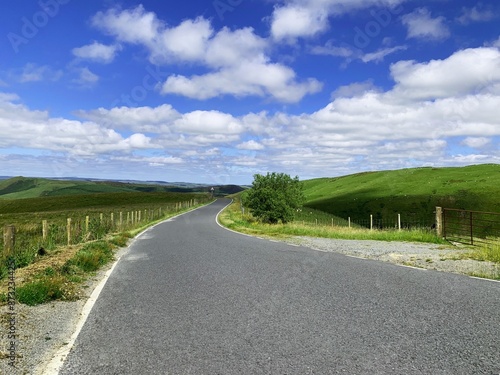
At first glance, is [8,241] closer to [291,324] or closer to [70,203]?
[291,324]

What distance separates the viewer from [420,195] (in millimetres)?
89750

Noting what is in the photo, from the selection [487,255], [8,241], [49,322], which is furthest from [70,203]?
[49,322]

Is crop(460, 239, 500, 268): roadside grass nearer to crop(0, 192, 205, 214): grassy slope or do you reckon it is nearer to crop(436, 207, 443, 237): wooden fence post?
crop(436, 207, 443, 237): wooden fence post

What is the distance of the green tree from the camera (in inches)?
1519

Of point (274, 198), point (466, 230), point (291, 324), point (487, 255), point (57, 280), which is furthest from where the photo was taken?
point (274, 198)

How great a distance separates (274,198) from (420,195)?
205ft

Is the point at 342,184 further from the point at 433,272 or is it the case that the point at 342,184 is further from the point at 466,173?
the point at 433,272

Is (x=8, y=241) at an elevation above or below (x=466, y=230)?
above

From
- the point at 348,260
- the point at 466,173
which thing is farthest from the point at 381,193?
the point at 348,260

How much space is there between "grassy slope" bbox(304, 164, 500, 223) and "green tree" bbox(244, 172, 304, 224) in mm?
43756

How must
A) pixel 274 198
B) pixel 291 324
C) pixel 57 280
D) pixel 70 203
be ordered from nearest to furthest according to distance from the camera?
pixel 291 324, pixel 57 280, pixel 274 198, pixel 70 203

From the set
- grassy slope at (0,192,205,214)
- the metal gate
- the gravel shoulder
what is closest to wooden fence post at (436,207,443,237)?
the metal gate

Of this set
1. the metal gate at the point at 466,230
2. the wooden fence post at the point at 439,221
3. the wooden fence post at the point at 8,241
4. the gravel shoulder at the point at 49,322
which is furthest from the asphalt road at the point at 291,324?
the wooden fence post at the point at 439,221

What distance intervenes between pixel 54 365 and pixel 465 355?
498 centimetres
